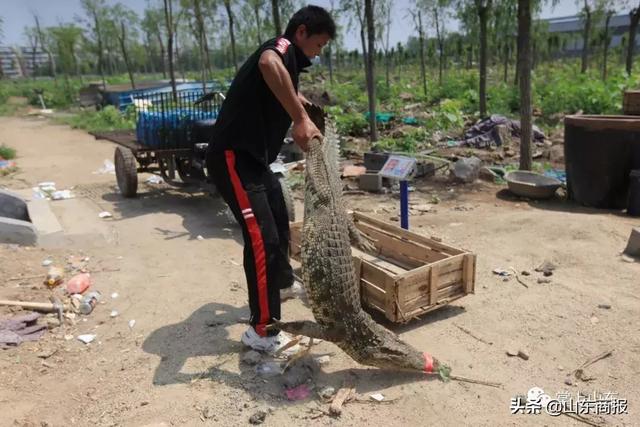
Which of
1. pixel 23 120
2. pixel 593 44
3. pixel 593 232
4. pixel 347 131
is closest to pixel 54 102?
pixel 23 120

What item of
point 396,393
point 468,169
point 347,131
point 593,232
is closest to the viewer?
point 396,393

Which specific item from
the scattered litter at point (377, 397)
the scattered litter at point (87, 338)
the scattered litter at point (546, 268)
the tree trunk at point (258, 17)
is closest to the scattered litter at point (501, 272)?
the scattered litter at point (546, 268)

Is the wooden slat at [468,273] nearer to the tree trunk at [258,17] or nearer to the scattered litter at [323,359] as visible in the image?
the scattered litter at [323,359]

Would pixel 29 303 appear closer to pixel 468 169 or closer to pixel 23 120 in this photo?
pixel 468 169

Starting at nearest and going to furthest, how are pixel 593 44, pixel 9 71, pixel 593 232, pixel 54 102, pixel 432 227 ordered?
pixel 593 232 < pixel 432 227 < pixel 54 102 < pixel 593 44 < pixel 9 71

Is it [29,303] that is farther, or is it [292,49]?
[29,303]

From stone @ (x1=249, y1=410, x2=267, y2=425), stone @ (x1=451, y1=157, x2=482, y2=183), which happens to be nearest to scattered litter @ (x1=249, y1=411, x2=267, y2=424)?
stone @ (x1=249, y1=410, x2=267, y2=425)

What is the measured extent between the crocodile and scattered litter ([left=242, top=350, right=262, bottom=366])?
0.32m

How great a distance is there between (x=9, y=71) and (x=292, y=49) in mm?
63139

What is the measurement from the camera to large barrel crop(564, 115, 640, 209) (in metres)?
6.24

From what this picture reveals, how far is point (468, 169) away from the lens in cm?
792

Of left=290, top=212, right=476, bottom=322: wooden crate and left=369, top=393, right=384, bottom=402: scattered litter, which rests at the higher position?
left=290, top=212, right=476, bottom=322: wooden crate

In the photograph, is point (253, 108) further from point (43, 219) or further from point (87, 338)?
point (43, 219)

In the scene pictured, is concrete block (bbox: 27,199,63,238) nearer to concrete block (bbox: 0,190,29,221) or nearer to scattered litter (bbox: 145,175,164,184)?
concrete block (bbox: 0,190,29,221)
